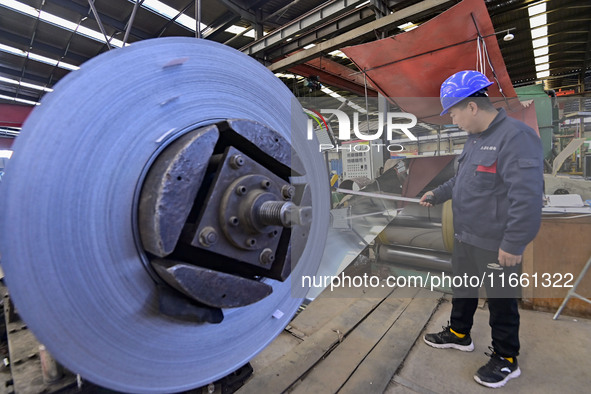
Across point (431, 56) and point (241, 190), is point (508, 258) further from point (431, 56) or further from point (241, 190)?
point (431, 56)

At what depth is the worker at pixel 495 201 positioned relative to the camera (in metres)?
1.23

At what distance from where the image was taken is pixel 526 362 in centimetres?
150

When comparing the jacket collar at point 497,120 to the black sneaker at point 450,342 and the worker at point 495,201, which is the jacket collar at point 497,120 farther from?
the black sneaker at point 450,342

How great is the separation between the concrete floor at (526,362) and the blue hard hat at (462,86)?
51.4 inches

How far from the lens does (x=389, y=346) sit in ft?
5.35

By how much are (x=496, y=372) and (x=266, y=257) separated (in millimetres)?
1483

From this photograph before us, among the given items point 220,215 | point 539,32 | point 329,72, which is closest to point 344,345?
point 220,215

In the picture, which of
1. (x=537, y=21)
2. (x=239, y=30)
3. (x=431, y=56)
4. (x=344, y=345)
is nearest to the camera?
(x=344, y=345)

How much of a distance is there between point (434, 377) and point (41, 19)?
5.30m

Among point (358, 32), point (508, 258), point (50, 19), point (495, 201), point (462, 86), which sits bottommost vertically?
point (508, 258)

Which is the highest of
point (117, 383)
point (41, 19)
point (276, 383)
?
point (41, 19)

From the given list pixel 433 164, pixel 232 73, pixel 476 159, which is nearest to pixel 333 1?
pixel 433 164

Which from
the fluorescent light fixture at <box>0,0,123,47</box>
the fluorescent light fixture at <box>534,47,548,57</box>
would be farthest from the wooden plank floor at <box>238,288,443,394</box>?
the fluorescent light fixture at <box>534,47,548,57</box>

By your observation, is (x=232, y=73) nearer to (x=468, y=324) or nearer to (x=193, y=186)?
(x=193, y=186)
